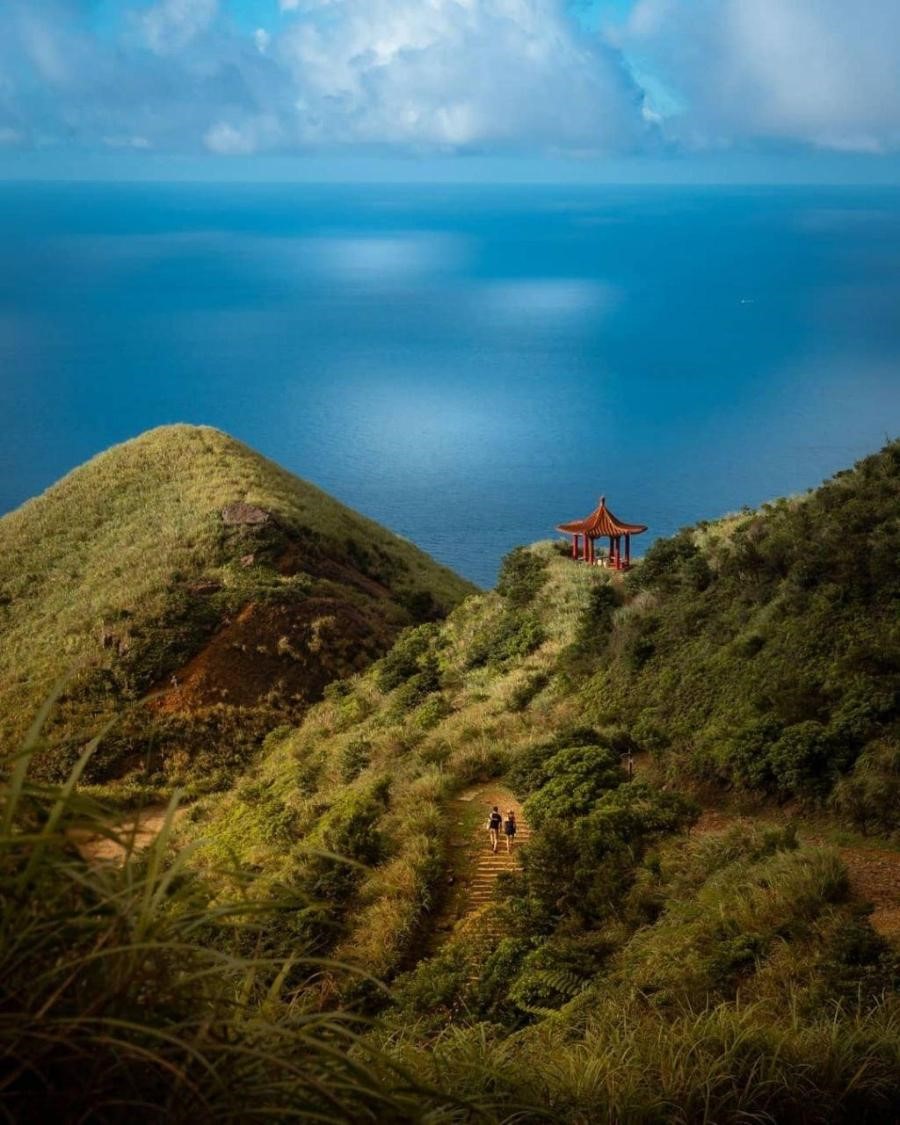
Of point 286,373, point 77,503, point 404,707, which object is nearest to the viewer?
point 404,707

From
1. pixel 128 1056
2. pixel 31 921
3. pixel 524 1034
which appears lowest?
pixel 524 1034

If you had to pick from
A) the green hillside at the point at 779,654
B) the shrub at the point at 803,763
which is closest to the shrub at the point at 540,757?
the green hillside at the point at 779,654

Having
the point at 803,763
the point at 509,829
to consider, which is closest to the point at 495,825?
the point at 509,829

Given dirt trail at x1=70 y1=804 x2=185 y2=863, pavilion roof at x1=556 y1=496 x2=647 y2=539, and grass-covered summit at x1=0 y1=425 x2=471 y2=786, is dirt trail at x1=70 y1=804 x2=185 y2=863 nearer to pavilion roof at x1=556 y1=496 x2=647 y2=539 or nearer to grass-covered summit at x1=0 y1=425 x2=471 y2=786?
grass-covered summit at x1=0 y1=425 x2=471 y2=786

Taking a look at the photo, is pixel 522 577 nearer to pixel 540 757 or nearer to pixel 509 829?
pixel 540 757

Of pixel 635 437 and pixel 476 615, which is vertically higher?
pixel 635 437

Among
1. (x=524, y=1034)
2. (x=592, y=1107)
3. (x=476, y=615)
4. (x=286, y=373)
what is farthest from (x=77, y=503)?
(x=286, y=373)

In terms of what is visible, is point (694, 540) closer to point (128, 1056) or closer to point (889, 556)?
point (889, 556)
